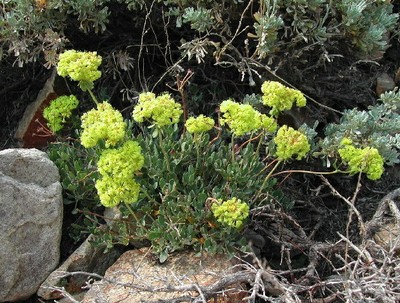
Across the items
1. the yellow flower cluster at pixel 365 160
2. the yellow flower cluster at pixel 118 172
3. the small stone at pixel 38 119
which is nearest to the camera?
the yellow flower cluster at pixel 118 172

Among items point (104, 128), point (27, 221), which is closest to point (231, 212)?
point (104, 128)

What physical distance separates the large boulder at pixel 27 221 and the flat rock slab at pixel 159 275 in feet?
1.22

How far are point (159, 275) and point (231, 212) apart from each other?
20.2 inches

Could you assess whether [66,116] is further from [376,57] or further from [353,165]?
[376,57]

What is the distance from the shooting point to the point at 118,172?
9.73ft

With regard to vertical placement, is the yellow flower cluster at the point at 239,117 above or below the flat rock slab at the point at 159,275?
above

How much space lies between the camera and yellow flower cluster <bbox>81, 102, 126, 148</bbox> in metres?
2.96

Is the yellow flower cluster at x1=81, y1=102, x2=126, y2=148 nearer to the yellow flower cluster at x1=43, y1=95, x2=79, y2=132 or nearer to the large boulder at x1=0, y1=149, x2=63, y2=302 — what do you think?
the large boulder at x1=0, y1=149, x2=63, y2=302

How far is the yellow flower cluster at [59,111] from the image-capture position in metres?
3.98

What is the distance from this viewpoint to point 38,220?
3504mm

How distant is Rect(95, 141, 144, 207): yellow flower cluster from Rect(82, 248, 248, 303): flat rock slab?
39cm

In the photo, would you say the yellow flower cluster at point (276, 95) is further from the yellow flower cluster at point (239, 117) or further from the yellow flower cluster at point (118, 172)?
the yellow flower cluster at point (118, 172)

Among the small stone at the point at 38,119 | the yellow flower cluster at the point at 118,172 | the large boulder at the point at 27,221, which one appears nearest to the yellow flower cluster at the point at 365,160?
the yellow flower cluster at the point at 118,172

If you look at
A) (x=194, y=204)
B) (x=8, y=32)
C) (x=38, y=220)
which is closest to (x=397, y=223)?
(x=194, y=204)
